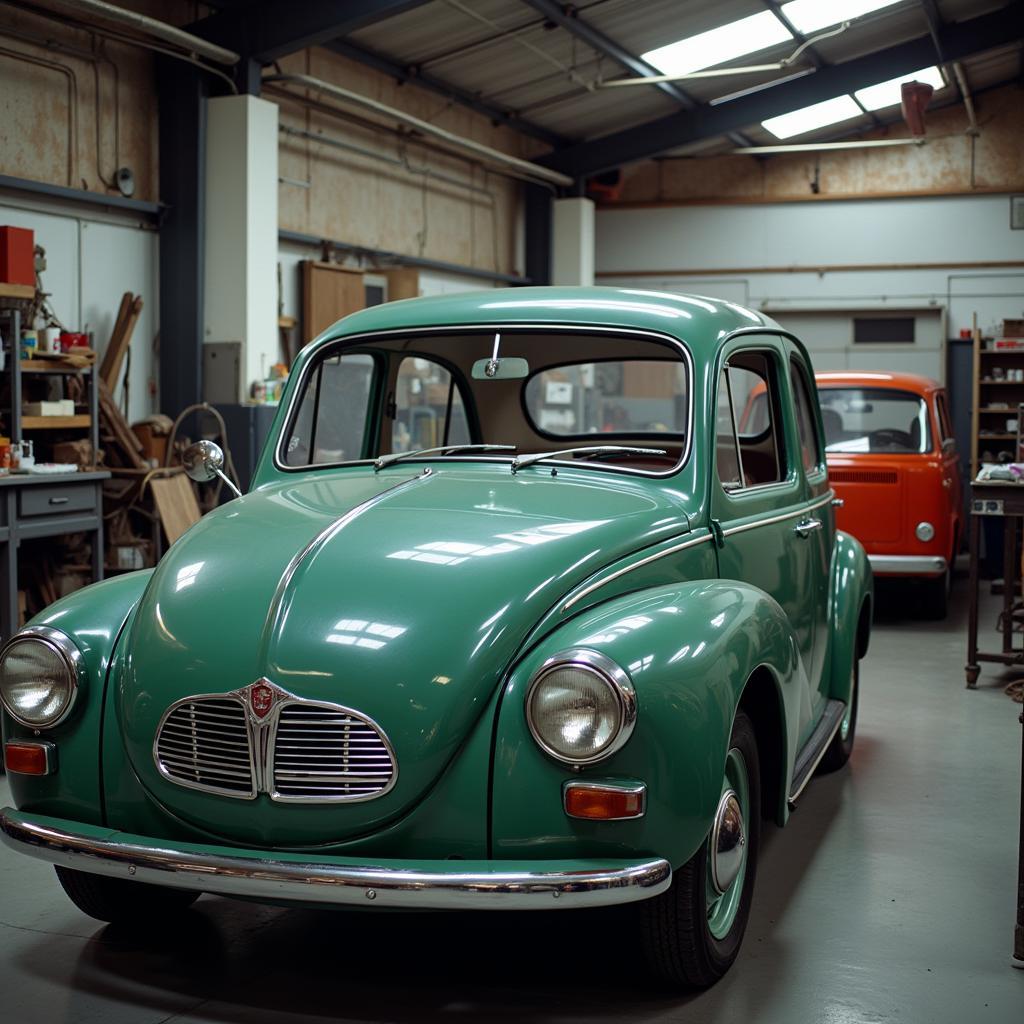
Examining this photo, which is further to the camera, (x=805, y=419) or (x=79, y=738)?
(x=805, y=419)

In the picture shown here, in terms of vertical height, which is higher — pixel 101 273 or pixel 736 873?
pixel 101 273

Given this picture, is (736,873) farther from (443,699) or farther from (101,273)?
(101,273)

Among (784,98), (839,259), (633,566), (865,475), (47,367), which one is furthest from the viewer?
(839,259)

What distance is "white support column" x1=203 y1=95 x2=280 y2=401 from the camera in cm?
924

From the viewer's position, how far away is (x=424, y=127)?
11.7 meters

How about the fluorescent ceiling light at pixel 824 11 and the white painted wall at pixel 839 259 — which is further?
the white painted wall at pixel 839 259

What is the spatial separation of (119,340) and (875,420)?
5187 mm

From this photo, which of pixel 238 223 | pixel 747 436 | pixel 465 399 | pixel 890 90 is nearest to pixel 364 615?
pixel 465 399

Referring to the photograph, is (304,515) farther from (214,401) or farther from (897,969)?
(214,401)

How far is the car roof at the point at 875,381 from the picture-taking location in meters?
9.23

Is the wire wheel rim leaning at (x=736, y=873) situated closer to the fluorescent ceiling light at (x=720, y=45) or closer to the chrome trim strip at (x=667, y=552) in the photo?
the chrome trim strip at (x=667, y=552)

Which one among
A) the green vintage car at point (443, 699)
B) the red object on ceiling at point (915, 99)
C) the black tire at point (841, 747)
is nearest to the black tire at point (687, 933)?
the green vintage car at point (443, 699)

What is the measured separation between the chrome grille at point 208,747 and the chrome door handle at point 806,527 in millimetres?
2252

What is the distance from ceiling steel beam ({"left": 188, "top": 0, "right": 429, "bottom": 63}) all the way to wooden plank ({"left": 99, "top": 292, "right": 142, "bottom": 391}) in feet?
6.56
